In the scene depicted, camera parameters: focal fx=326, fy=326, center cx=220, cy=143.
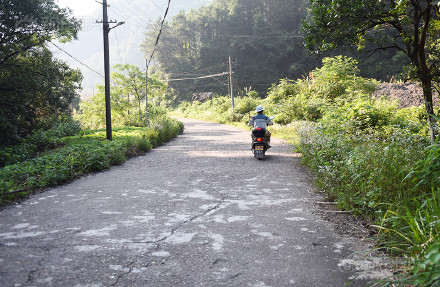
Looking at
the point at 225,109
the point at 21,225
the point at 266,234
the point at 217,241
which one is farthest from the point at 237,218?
→ the point at 225,109

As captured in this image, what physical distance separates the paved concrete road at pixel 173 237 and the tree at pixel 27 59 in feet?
38.9

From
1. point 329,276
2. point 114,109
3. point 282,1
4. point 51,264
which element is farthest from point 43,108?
point 282,1

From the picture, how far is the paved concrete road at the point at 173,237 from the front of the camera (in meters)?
3.09

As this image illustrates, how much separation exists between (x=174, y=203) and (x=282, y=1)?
2711 inches

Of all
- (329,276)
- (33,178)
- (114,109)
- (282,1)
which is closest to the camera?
(329,276)

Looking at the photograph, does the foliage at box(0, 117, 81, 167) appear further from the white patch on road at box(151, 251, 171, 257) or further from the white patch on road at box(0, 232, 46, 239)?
the white patch on road at box(151, 251, 171, 257)

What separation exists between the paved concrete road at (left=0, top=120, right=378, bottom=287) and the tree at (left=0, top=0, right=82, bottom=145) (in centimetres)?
1185

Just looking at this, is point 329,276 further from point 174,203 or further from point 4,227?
point 4,227

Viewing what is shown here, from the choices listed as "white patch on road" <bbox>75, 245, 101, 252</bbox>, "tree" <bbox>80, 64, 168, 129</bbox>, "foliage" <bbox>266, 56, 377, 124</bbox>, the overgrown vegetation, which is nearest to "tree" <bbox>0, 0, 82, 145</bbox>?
"tree" <bbox>80, 64, 168, 129</bbox>

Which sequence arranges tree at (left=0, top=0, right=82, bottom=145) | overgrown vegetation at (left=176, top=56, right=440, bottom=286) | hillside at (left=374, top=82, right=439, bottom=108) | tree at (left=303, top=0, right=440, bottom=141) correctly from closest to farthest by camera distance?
overgrown vegetation at (left=176, top=56, right=440, bottom=286)
tree at (left=303, top=0, right=440, bottom=141)
tree at (left=0, top=0, right=82, bottom=145)
hillside at (left=374, top=82, right=439, bottom=108)

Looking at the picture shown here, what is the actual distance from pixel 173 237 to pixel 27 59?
1731 cm

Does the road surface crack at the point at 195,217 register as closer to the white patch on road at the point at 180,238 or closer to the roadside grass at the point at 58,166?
the white patch on road at the point at 180,238

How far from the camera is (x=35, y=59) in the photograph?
56.9 ft

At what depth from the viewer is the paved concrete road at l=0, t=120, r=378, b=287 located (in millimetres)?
3090
